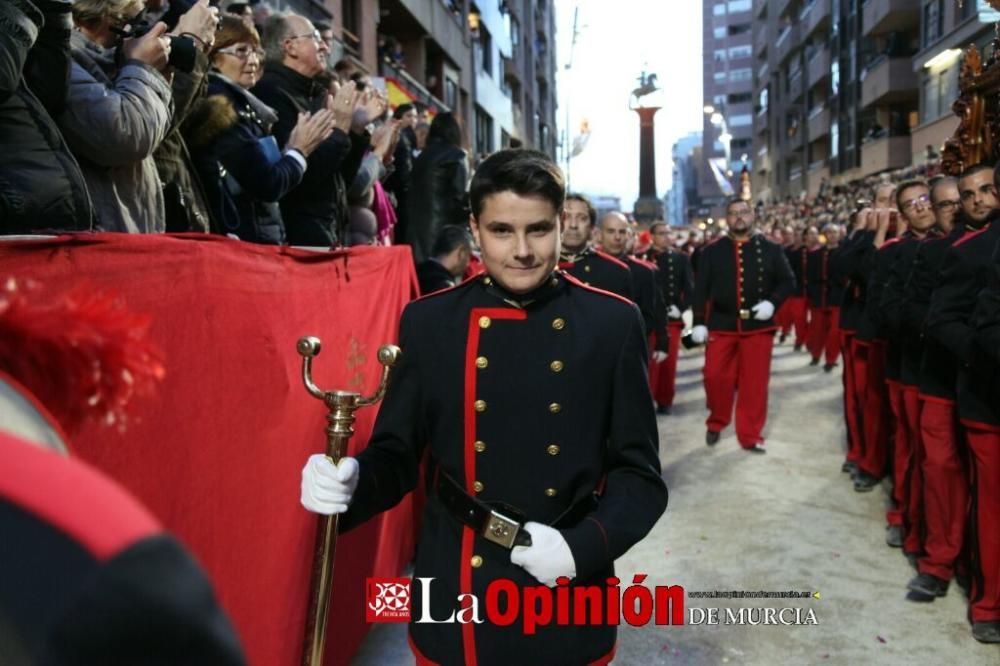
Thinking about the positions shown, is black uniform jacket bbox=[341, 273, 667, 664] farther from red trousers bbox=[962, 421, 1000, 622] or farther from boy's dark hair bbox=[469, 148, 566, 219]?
red trousers bbox=[962, 421, 1000, 622]

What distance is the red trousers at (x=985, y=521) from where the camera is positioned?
4.17m

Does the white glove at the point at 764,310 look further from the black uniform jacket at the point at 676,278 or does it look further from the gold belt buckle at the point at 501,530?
the gold belt buckle at the point at 501,530

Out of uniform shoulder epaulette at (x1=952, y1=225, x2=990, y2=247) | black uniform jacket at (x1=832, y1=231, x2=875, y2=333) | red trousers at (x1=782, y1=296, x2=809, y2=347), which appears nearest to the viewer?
uniform shoulder epaulette at (x1=952, y1=225, x2=990, y2=247)

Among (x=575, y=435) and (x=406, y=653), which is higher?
(x=575, y=435)

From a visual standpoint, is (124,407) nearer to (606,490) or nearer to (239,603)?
(606,490)

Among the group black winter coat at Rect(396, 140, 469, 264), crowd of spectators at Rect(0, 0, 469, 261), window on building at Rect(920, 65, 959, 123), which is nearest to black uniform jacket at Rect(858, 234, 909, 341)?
black winter coat at Rect(396, 140, 469, 264)

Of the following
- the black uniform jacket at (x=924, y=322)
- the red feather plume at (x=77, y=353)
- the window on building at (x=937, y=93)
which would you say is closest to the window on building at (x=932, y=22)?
the window on building at (x=937, y=93)

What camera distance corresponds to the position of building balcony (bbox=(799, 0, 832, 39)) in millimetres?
48406

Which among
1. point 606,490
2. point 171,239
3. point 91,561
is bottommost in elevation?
point 606,490

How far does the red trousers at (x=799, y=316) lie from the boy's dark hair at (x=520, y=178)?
1507 centimetres

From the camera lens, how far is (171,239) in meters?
2.22

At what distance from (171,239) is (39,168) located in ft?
1.82

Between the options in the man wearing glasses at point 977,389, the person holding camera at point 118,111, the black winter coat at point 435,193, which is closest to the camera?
the person holding camera at point 118,111

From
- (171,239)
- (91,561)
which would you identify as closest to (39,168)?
(171,239)
